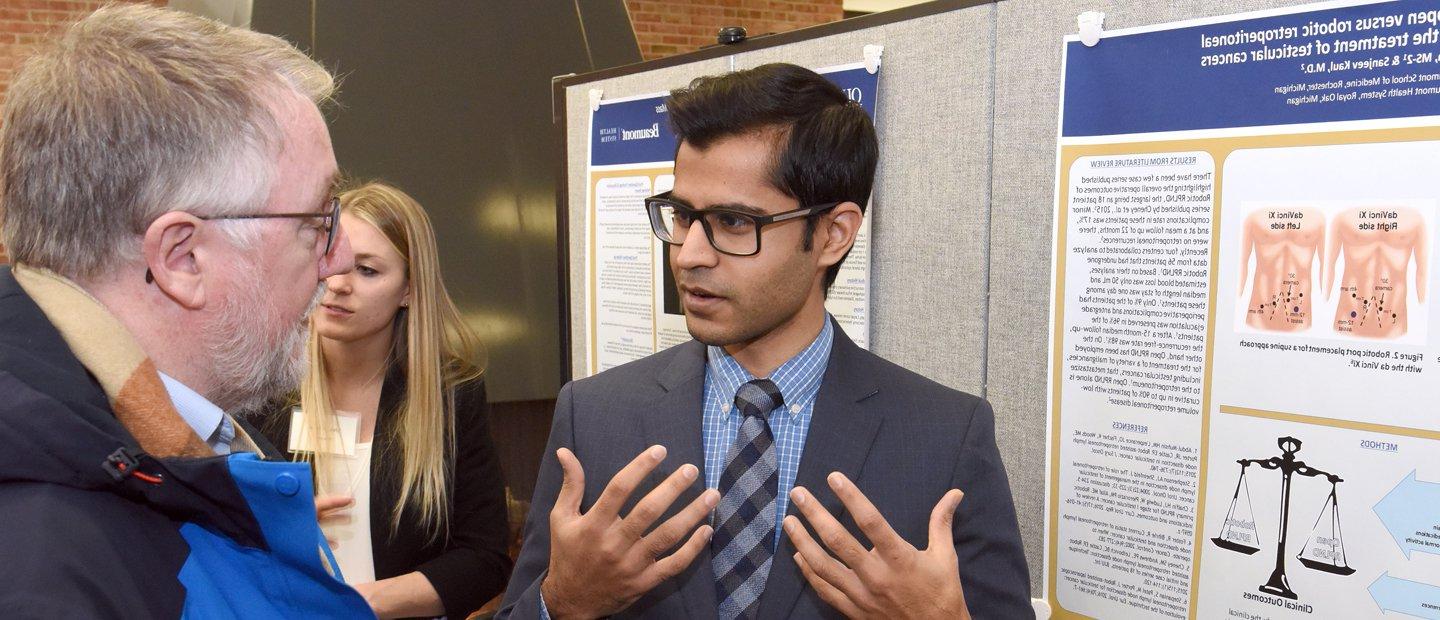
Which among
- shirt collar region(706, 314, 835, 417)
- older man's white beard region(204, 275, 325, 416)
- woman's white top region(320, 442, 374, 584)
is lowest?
woman's white top region(320, 442, 374, 584)

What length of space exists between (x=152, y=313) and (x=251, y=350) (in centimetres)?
12

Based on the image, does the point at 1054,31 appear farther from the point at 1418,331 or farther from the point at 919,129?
the point at 1418,331

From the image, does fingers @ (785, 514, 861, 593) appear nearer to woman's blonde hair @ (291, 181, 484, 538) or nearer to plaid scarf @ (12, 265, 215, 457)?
plaid scarf @ (12, 265, 215, 457)

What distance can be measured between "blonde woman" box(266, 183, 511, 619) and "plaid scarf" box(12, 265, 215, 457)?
109 cm

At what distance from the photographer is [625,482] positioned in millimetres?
1164

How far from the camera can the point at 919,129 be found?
5.56 ft

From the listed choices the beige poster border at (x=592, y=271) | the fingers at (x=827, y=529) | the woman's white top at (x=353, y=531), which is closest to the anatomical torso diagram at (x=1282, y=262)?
the fingers at (x=827, y=529)

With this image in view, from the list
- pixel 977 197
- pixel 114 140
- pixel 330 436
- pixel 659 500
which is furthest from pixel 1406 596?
pixel 330 436

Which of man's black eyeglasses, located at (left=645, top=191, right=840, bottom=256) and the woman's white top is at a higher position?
man's black eyeglasses, located at (left=645, top=191, right=840, bottom=256)

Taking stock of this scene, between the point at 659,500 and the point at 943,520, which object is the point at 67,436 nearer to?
the point at 659,500

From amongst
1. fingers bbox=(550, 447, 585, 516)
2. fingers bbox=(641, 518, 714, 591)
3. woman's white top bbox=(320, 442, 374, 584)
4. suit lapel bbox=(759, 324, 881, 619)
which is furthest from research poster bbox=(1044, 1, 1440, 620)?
woman's white top bbox=(320, 442, 374, 584)

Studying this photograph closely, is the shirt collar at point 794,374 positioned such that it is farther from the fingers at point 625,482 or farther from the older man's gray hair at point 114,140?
the older man's gray hair at point 114,140

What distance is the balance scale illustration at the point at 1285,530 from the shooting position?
3.99 feet

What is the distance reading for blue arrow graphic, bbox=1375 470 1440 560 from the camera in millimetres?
1138
